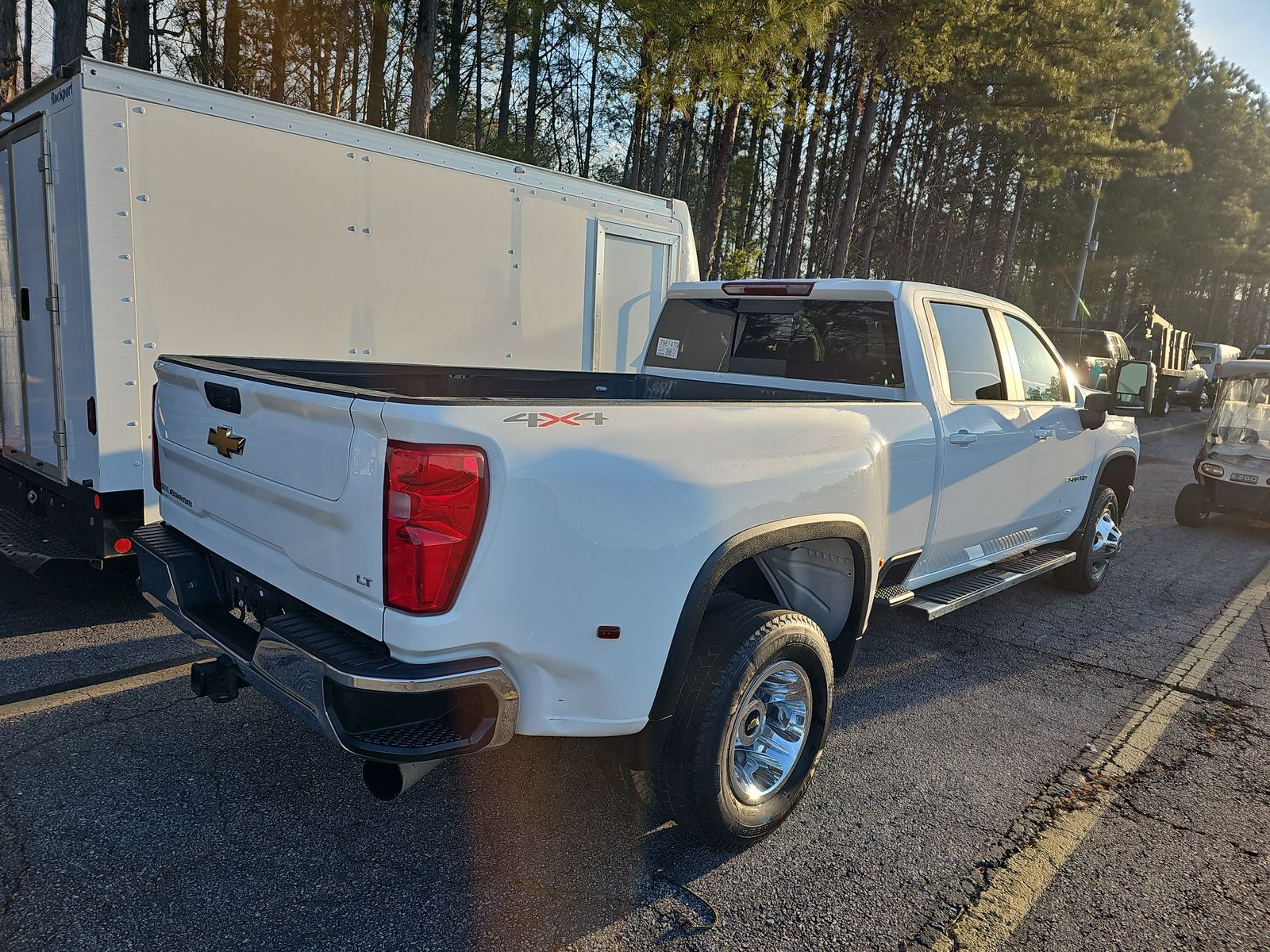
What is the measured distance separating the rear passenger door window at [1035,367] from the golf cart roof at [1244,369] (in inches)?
180

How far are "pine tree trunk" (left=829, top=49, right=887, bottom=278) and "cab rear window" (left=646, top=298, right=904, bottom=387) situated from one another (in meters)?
12.8

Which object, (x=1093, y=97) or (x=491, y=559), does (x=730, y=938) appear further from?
(x=1093, y=97)

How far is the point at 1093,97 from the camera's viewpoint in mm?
20797

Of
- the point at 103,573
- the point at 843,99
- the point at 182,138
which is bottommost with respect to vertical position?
the point at 103,573

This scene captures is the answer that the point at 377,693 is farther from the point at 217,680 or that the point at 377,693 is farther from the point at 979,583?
the point at 979,583

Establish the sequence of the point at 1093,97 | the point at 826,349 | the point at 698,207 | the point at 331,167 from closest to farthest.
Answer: the point at 826,349
the point at 331,167
the point at 1093,97
the point at 698,207

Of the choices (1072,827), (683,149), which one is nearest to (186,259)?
(1072,827)

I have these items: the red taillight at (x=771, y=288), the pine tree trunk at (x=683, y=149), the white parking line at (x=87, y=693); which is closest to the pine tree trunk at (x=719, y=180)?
the pine tree trunk at (x=683, y=149)

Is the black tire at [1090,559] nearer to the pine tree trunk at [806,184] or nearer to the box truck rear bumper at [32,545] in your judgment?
the box truck rear bumper at [32,545]

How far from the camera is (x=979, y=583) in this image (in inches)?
174

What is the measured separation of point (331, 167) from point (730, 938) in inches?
191

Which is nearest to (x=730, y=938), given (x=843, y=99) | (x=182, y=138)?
(x=182, y=138)

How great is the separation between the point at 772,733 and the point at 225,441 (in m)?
2.14

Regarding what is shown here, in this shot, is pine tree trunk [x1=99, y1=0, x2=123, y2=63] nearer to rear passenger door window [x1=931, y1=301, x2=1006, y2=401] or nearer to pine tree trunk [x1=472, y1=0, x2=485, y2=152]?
pine tree trunk [x1=472, y1=0, x2=485, y2=152]
